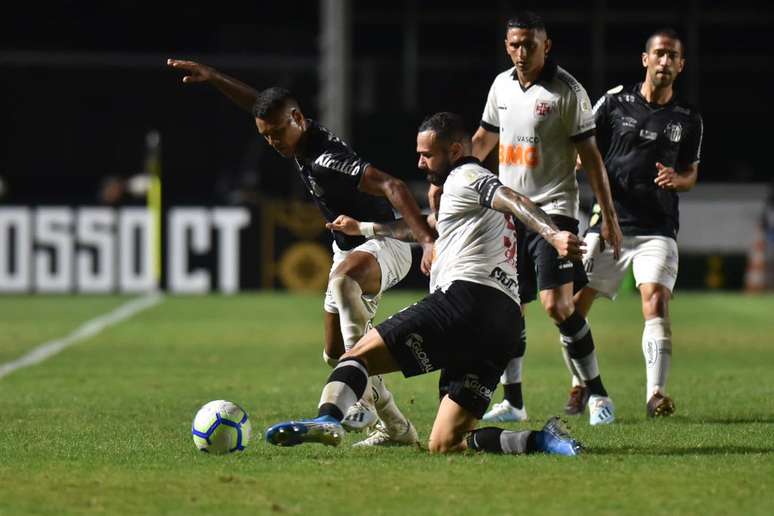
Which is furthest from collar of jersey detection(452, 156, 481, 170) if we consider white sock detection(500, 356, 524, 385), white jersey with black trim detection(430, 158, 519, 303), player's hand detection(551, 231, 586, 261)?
white sock detection(500, 356, 524, 385)

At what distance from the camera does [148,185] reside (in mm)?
24609

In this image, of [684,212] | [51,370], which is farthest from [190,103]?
[51,370]

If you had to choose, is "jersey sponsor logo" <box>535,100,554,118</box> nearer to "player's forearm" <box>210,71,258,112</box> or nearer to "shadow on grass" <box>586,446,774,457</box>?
"player's forearm" <box>210,71,258,112</box>

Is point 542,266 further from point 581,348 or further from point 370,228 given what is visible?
point 370,228

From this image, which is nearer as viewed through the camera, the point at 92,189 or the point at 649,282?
the point at 649,282

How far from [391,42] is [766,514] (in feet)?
99.6

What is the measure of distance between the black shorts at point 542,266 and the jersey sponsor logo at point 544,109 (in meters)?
0.62

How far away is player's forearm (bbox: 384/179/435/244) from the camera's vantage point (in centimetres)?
736

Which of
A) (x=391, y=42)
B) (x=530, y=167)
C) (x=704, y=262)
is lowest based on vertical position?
(x=704, y=262)

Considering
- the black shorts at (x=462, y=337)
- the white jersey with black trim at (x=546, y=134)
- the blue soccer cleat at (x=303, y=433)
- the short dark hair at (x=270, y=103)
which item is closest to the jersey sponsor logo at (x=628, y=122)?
the white jersey with black trim at (x=546, y=134)

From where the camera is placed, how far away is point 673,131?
10.1 metres

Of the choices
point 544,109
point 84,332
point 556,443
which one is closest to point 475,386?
point 556,443

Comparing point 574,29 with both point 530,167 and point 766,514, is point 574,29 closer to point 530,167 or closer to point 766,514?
point 530,167

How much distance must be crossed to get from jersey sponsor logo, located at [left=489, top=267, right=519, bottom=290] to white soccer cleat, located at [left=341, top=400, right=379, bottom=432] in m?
0.94
